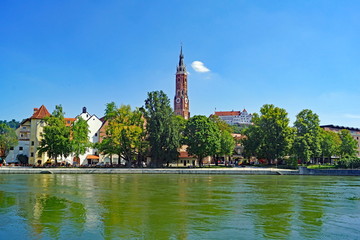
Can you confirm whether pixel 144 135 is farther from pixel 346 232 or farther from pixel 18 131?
pixel 346 232

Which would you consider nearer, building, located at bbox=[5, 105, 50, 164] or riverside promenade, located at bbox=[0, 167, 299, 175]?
riverside promenade, located at bbox=[0, 167, 299, 175]

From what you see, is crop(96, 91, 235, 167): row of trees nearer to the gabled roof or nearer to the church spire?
the gabled roof

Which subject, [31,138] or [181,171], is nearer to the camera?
[181,171]

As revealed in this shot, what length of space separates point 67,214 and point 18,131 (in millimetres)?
71757

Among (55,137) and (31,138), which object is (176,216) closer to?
(55,137)

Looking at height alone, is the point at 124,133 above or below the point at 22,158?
above

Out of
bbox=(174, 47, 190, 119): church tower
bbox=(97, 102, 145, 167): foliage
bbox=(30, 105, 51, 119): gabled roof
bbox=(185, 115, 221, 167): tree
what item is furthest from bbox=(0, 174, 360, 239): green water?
bbox=(174, 47, 190, 119): church tower

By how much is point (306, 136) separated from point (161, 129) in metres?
30.6

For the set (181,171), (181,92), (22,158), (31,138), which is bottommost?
(181,171)

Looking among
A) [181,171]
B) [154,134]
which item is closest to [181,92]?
[154,134]

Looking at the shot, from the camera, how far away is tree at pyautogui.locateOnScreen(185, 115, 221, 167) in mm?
73250

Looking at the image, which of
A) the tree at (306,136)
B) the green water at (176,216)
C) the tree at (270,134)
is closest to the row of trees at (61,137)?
the tree at (270,134)

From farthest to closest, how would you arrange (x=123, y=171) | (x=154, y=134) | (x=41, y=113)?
1. (x=41, y=113)
2. (x=154, y=134)
3. (x=123, y=171)

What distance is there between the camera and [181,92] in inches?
7603
